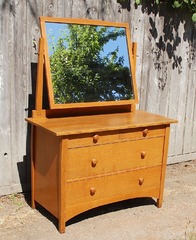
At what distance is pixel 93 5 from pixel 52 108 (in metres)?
1.19

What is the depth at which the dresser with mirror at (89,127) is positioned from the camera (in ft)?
10.2

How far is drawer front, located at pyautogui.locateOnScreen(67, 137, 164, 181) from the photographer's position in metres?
3.09

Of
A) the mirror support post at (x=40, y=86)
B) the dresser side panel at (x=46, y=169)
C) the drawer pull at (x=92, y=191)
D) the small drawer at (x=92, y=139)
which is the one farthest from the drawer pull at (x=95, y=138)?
the mirror support post at (x=40, y=86)

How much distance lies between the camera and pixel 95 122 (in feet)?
10.8

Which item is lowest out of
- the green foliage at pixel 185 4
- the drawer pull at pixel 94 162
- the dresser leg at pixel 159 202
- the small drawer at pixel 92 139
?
the dresser leg at pixel 159 202

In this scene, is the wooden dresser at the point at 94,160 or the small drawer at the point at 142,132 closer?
the wooden dresser at the point at 94,160

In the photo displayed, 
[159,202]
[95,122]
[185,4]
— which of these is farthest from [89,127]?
[185,4]

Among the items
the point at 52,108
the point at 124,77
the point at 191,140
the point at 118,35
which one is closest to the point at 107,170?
the point at 52,108

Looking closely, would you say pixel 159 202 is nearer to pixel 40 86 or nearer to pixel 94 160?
pixel 94 160

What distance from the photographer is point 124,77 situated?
12.3 feet

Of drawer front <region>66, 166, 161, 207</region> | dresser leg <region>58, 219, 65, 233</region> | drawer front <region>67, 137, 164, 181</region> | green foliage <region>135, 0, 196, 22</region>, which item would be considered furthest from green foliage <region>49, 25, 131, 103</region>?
dresser leg <region>58, 219, 65, 233</region>

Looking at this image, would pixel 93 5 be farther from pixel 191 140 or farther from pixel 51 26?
pixel 191 140

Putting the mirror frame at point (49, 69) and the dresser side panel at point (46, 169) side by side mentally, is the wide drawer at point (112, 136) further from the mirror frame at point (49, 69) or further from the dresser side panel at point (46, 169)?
the mirror frame at point (49, 69)

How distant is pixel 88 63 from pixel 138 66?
3.01 feet
